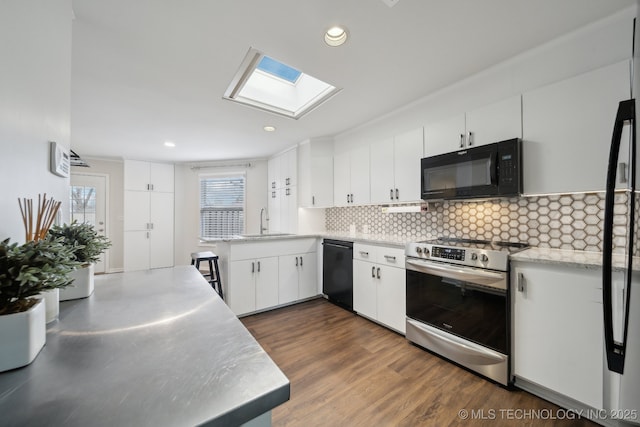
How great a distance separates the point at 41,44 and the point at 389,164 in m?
2.62

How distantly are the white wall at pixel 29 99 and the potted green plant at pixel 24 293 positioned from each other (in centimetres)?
26

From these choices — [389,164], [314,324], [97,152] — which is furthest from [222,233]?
[389,164]

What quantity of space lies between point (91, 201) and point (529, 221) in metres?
7.06

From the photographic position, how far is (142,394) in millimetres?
444

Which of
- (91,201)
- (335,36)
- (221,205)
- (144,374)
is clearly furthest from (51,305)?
(91,201)

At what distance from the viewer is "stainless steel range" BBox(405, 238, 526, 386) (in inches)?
65.8

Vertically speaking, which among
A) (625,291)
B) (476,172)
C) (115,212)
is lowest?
(625,291)

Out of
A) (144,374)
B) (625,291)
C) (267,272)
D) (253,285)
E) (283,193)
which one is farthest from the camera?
(283,193)

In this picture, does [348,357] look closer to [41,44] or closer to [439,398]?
[439,398]

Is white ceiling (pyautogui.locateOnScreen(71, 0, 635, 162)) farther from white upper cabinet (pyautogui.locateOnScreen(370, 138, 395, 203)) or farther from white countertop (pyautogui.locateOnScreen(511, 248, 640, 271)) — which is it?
white countertop (pyautogui.locateOnScreen(511, 248, 640, 271))

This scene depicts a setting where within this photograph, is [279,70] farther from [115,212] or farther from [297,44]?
[115,212]

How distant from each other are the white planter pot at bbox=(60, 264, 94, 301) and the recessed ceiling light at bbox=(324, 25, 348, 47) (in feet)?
5.96

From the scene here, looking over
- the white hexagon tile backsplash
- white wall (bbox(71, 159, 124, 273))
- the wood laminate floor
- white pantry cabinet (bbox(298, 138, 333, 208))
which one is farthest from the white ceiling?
white wall (bbox(71, 159, 124, 273))

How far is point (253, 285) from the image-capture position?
2.98 metres
